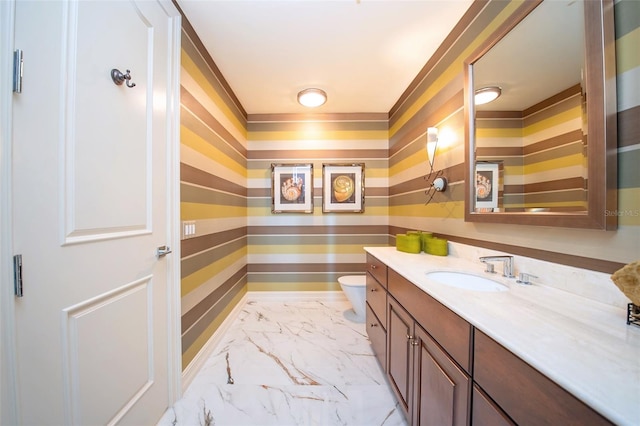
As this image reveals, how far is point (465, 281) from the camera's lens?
3.87 ft

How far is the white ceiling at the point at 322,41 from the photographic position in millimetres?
1389

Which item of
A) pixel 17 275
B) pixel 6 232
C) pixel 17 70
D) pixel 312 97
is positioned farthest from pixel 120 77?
pixel 312 97

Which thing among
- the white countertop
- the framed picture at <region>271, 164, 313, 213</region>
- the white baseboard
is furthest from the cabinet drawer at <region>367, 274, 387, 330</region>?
the framed picture at <region>271, 164, 313, 213</region>

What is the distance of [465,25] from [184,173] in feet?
6.96

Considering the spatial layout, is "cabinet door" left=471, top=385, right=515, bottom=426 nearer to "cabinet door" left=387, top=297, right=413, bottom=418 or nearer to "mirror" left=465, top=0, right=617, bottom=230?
"cabinet door" left=387, top=297, right=413, bottom=418

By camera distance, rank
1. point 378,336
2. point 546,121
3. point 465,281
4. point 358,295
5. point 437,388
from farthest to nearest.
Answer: point 358,295
point 378,336
point 465,281
point 546,121
point 437,388

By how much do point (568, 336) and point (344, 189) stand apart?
2.29 metres

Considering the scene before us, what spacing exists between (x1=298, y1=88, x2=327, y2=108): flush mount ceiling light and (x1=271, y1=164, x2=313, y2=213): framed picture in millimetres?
722

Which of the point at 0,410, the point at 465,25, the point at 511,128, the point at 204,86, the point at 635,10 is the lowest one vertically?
the point at 0,410

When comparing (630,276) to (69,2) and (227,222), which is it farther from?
(227,222)

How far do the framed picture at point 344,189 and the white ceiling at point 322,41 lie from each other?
85 cm

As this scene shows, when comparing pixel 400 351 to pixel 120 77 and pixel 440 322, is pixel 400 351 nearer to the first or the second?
pixel 440 322

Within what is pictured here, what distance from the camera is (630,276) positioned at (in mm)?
599

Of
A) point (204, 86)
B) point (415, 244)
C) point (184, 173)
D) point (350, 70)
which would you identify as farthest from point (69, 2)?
point (415, 244)
